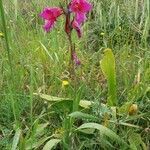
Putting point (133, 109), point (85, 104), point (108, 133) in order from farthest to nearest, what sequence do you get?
point (85, 104)
point (133, 109)
point (108, 133)

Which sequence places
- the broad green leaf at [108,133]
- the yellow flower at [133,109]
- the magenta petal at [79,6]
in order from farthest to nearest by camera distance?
the magenta petal at [79,6] < the yellow flower at [133,109] < the broad green leaf at [108,133]

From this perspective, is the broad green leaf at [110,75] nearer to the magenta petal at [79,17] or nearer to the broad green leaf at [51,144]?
the magenta petal at [79,17]

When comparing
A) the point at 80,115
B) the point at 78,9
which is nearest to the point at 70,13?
the point at 78,9

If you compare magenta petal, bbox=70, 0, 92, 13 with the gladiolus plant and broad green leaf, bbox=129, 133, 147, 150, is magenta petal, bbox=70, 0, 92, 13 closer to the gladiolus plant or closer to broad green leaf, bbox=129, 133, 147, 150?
the gladiolus plant

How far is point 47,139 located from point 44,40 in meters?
1.10

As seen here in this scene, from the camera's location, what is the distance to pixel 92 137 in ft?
4.88

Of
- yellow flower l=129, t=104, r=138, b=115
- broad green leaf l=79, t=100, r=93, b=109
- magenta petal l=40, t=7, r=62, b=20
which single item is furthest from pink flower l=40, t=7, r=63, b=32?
yellow flower l=129, t=104, r=138, b=115

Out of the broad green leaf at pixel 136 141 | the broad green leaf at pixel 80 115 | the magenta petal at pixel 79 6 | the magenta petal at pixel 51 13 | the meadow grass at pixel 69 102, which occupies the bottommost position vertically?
the broad green leaf at pixel 136 141

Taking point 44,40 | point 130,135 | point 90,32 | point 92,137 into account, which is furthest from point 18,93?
point 90,32

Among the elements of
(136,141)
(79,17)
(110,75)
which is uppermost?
(79,17)

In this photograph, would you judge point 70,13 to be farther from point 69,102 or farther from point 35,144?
point 35,144

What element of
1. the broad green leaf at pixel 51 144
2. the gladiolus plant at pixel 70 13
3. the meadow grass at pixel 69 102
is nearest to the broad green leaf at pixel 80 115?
the meadow grass at pixel 69 102

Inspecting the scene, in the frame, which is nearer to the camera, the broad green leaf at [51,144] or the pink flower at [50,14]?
the broad green leaf at [51,144]

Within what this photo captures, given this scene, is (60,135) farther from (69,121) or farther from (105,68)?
(105,68)
